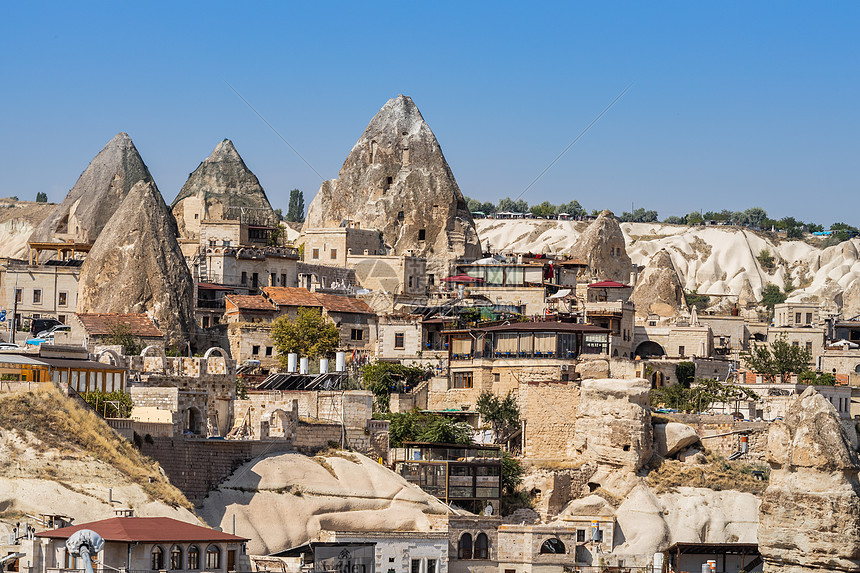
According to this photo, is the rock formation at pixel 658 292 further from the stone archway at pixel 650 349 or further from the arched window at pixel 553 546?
the arched window at pixel 553 546

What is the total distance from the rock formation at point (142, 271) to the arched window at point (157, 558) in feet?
137

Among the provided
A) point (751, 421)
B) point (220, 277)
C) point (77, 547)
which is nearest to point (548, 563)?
point (751, 421)

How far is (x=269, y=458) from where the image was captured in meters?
61.5

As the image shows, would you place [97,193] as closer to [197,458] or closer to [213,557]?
[197,458]

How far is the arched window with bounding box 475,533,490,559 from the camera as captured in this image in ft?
205

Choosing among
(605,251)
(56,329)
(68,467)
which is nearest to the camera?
(68,467)

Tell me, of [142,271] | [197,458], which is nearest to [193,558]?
[197,458]

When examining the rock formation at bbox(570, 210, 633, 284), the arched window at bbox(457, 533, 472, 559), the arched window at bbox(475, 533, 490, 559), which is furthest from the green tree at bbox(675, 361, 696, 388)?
the rock formation at bbox(570, 210, 633, 284)

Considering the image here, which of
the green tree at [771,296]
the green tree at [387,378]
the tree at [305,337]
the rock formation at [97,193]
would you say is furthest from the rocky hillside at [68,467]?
the green tree at [771,296]

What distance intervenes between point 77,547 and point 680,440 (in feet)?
128

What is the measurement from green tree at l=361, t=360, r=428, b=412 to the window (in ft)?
6.39

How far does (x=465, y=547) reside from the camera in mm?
62531

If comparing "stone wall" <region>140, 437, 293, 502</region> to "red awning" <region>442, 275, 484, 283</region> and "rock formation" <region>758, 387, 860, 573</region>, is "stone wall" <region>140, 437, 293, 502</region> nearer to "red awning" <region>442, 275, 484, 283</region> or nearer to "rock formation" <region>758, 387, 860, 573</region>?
"rock formation" <region>758, 387, 860, 573</region>

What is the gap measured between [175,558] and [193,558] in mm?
785
